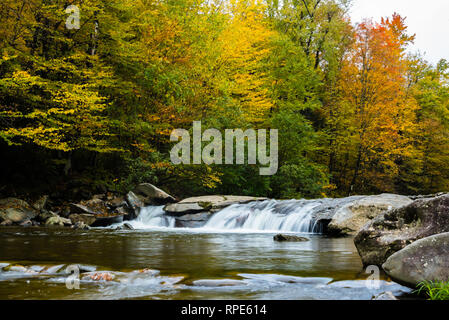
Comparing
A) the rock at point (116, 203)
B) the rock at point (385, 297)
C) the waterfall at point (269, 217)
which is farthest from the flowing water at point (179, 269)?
the rock at point (116, 203)

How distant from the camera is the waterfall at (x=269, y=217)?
11.9 metres

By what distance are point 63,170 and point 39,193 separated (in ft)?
6.71

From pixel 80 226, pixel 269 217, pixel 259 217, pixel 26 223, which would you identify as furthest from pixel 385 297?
pixel 26 223

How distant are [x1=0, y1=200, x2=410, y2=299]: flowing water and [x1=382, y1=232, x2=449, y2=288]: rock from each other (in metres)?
0.24

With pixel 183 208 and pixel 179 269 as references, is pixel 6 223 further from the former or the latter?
pixel 179 269

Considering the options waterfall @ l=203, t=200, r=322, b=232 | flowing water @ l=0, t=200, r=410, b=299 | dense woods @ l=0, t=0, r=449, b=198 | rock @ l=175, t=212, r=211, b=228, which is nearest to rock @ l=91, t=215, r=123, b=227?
rock @ l=175, t=212, r=211, b=228

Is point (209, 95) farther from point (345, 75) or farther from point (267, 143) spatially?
point (345, 75)

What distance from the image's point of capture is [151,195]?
14969 millimetres

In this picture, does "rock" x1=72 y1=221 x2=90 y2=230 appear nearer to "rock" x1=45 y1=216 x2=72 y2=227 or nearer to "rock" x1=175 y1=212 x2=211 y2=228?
"rock" x1=45 y1=216 x2=72 y2=227

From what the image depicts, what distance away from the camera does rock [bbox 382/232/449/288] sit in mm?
3537

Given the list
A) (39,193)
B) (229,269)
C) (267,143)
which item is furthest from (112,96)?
(229,269)

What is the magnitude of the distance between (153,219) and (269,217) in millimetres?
4342

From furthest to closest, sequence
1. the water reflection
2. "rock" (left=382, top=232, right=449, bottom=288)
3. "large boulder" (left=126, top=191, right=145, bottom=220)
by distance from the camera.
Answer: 1. "large boulder" (left=126, top=191, right=145, bottom=220)
2. the water reflection
3. "rock" (left=382, top=232, right=449, bottom=288)

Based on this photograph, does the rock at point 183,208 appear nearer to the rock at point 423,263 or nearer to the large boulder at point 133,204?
the large boulder at point 133,204
